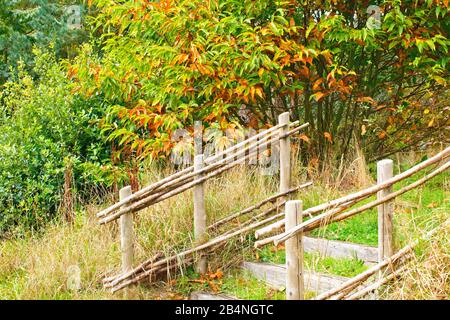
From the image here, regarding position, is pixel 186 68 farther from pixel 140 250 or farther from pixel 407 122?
pixel 407 122

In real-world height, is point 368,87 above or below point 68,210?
above

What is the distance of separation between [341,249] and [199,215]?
1.28 metres

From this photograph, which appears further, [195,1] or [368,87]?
[368,87]

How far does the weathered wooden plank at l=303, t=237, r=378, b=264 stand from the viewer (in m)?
5.49

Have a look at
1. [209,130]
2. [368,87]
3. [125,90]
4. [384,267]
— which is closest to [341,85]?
[368,87]

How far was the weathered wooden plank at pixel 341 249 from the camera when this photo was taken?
5488 mm

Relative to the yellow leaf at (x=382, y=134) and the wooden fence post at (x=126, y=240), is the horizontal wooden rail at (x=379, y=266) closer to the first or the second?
the wooden fence post at (x=126, y=240)

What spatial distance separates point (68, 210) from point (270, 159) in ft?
7.82

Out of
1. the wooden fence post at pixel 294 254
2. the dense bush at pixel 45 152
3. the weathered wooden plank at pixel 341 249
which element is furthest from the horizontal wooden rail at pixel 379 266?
the dense bush at pixel 45 152

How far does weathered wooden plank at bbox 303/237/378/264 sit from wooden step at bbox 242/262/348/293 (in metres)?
0.34

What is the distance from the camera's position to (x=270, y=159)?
24.5ft

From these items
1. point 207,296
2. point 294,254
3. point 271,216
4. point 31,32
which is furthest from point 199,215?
point 31,32

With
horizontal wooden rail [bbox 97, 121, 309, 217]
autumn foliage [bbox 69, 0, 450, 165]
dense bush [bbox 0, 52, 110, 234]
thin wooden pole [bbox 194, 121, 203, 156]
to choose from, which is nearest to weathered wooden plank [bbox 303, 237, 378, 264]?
horizontal wooden rail [bbox 97, 121, 309, 217]
